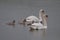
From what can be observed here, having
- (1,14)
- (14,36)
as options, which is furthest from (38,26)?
(1,14)

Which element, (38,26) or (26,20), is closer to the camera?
(38,26)

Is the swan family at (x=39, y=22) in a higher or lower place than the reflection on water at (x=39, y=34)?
higher

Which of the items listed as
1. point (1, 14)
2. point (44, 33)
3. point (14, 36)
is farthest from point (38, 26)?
point (1, 14)

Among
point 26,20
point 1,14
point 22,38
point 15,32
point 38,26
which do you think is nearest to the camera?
point 22,38

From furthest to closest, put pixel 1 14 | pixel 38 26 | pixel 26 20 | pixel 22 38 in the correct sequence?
pixel 1 14 < pixel 26 20 < pixel 38 26 < pixel 22 38

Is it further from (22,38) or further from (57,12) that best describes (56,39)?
(57,12)

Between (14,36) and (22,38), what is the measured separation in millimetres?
181

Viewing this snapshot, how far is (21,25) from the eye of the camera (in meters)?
6.35

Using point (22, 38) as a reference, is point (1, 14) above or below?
above

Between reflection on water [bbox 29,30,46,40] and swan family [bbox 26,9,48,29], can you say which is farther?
swan family [bbox 26,9,48,29]

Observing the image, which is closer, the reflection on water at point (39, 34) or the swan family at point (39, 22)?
the reflection on water at point (39, 34)

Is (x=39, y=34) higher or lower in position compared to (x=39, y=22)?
lower

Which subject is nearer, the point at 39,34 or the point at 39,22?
the point at 39,34

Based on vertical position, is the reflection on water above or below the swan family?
below
